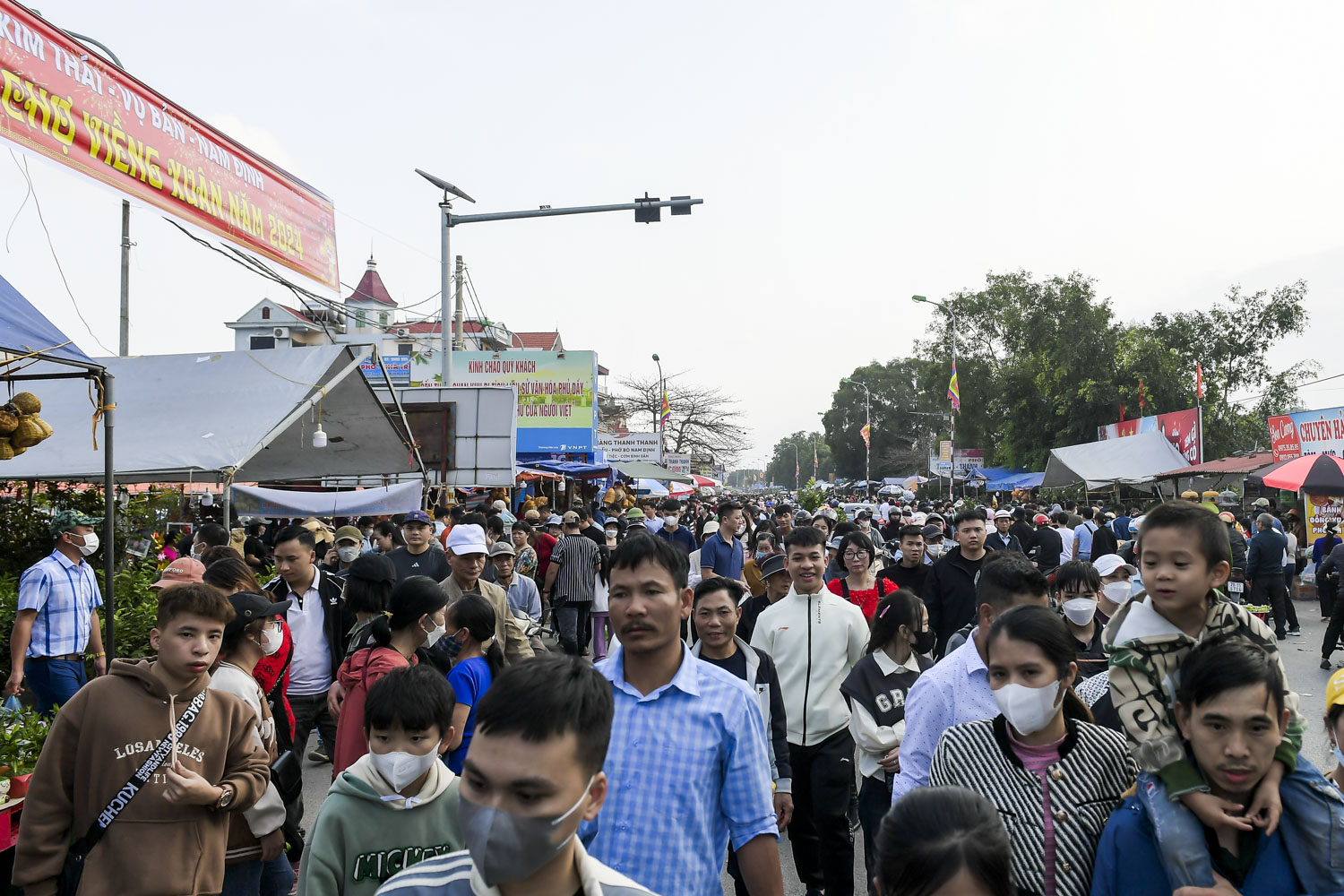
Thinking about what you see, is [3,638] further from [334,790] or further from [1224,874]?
[1224,874]

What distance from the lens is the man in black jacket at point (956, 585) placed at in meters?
6.82

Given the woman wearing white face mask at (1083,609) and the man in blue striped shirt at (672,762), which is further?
the woman wearing white face mask at (1083,609)

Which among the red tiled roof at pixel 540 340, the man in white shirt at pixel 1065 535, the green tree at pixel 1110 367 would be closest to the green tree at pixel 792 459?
the red tiled roof at pixel 540 340

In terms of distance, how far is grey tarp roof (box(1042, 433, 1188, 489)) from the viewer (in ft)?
89.3

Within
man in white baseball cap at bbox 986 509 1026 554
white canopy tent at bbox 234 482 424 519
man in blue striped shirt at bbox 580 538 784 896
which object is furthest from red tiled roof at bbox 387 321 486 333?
man in blue striped shirt at bbox 580 538 784 896

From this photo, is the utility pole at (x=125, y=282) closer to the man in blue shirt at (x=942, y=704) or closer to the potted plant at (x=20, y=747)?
the potted plant at (x=20, y=747)

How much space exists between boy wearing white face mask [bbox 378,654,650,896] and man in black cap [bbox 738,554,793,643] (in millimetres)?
4660

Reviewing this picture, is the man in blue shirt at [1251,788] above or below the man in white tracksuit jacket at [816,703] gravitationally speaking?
above

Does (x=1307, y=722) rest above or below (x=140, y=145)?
below

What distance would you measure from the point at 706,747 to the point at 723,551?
7.39 meters

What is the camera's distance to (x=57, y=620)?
20.7 feet

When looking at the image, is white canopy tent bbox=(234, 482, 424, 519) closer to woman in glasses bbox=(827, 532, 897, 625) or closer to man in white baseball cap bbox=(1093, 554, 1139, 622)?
woman in glasses bbox=(827, 532, 897, 625)

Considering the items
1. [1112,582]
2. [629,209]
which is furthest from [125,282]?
[1112,582]

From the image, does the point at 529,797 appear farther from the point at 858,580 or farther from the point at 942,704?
the point at 858,580
